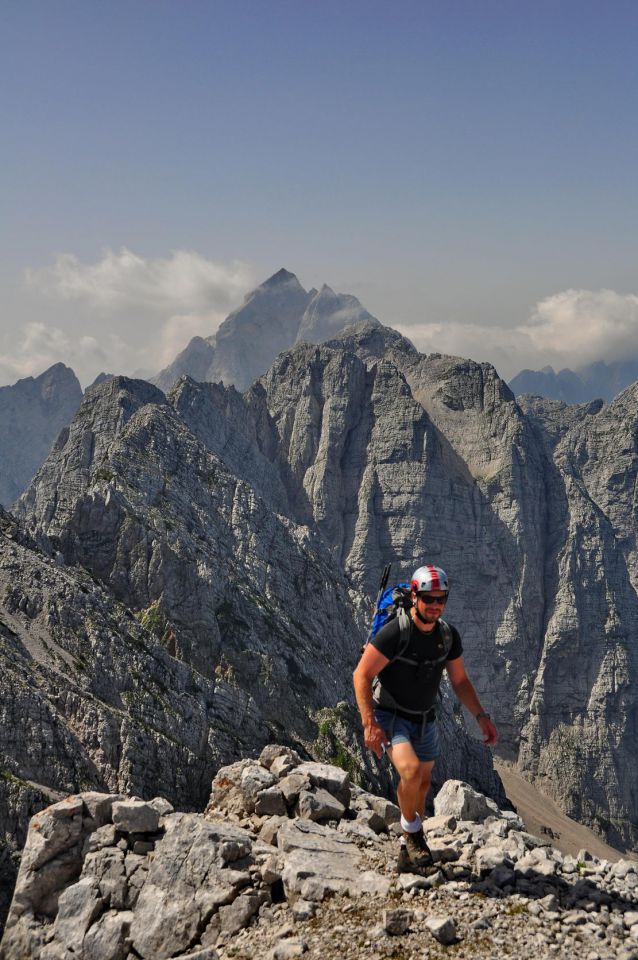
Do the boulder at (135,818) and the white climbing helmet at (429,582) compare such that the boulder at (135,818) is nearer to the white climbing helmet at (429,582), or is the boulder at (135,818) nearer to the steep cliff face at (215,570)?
the white climbing helmet at (429,582)

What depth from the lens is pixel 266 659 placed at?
101375 mm

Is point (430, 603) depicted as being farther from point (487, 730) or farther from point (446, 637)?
point (487, 730)

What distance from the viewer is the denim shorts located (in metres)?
15.1

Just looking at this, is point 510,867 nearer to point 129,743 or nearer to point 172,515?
point 129,743

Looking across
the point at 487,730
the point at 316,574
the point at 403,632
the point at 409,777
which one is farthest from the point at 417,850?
the point at 316,574

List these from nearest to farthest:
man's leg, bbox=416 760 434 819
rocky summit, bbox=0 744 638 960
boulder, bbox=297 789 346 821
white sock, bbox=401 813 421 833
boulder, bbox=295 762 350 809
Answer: rocky summit, bbox=0 744 638 960 < white sock, bbox=401 813 421 833 < man's leg, bbox=416 760 434 819 < boulder, bbox=297 789 346 821 < boulder, bbox=295 762 350 809

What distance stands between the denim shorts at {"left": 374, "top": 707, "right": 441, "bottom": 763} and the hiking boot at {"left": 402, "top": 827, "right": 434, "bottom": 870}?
1367 millimetres

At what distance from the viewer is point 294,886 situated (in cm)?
1414

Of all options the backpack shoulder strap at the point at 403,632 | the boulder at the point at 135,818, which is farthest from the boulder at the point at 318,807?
the backpack shoulder strap at the point at 403,632

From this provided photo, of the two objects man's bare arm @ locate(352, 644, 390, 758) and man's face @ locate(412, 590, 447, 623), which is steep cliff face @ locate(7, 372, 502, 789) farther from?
man's face @ locate(412, 590, 447, 623)

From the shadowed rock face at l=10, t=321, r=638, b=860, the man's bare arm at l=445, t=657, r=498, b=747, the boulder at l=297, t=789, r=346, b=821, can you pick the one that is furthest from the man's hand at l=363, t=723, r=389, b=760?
the shadowed rock face at l=10, t=321, r=638, b=860

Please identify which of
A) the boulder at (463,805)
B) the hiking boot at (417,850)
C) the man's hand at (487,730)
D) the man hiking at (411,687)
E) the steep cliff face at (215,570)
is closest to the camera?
the man hiking at (411,687)

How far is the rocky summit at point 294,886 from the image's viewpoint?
A: 41.5 feet

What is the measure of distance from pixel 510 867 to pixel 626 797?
570ft
